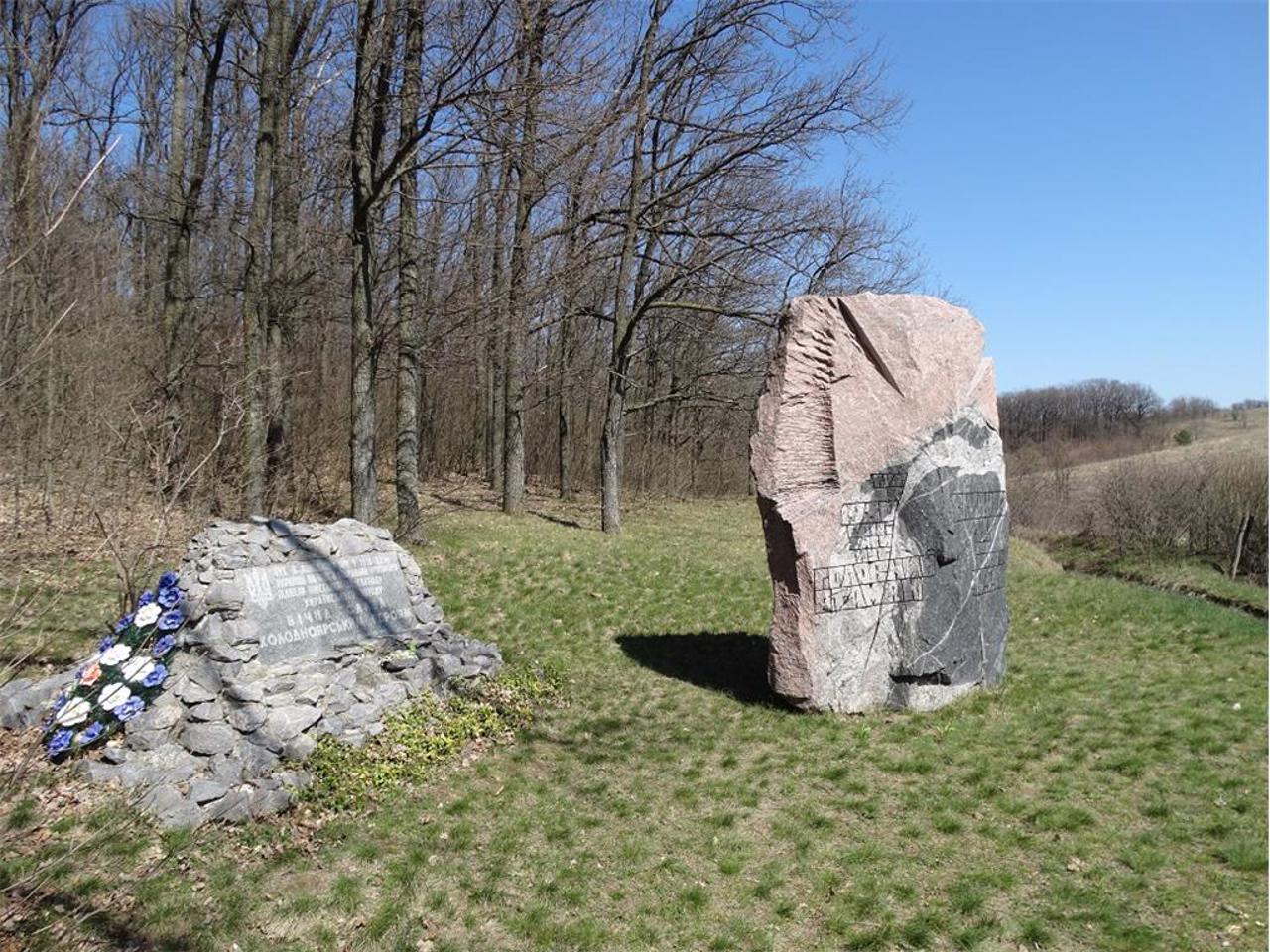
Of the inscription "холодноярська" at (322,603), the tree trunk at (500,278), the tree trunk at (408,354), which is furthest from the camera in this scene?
the tree trunk at (500,278)

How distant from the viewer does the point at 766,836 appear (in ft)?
18.2

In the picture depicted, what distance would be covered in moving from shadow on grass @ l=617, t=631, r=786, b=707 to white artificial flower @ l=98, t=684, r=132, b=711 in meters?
4.78

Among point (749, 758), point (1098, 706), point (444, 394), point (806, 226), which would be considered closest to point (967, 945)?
point (749, 758)

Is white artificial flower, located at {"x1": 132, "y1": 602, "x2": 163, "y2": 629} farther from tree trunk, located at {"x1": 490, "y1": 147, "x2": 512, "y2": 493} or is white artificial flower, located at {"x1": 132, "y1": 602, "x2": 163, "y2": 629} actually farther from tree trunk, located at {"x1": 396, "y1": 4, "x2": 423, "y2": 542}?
tree trunk, located at {"x1": 490, "y1": 147, "x2": 512, "y2": 493}

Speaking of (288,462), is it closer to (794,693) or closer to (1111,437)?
(794,693)

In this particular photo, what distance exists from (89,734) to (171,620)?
0.96 meters

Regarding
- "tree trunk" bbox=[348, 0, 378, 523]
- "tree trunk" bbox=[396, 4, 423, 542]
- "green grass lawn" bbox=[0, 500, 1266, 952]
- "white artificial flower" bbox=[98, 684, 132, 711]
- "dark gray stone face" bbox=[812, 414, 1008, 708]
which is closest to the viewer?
"green grass lawn" bbox=[0, 500, 1266, 952]

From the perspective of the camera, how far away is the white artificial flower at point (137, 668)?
607 cm

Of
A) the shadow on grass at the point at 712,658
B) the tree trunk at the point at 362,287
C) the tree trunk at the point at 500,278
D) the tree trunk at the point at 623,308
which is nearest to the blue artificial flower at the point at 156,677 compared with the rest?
the shadow on grass at the point at 712,658

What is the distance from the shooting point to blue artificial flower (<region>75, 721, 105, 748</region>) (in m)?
5.82

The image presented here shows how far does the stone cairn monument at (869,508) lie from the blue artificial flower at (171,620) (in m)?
4.74

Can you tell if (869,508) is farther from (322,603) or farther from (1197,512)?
(1197,512)

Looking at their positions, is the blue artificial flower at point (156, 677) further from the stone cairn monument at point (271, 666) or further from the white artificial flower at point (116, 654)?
the white artificial flower at point (116, 654)

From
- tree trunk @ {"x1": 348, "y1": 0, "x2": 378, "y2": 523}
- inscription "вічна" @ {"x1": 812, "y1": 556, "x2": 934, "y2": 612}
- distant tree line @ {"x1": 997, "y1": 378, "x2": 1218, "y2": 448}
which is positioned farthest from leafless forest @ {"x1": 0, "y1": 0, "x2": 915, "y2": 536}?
distant tree line @ {"x1": 997, "y1": 378, "x2": 1218, "y2": 448}
